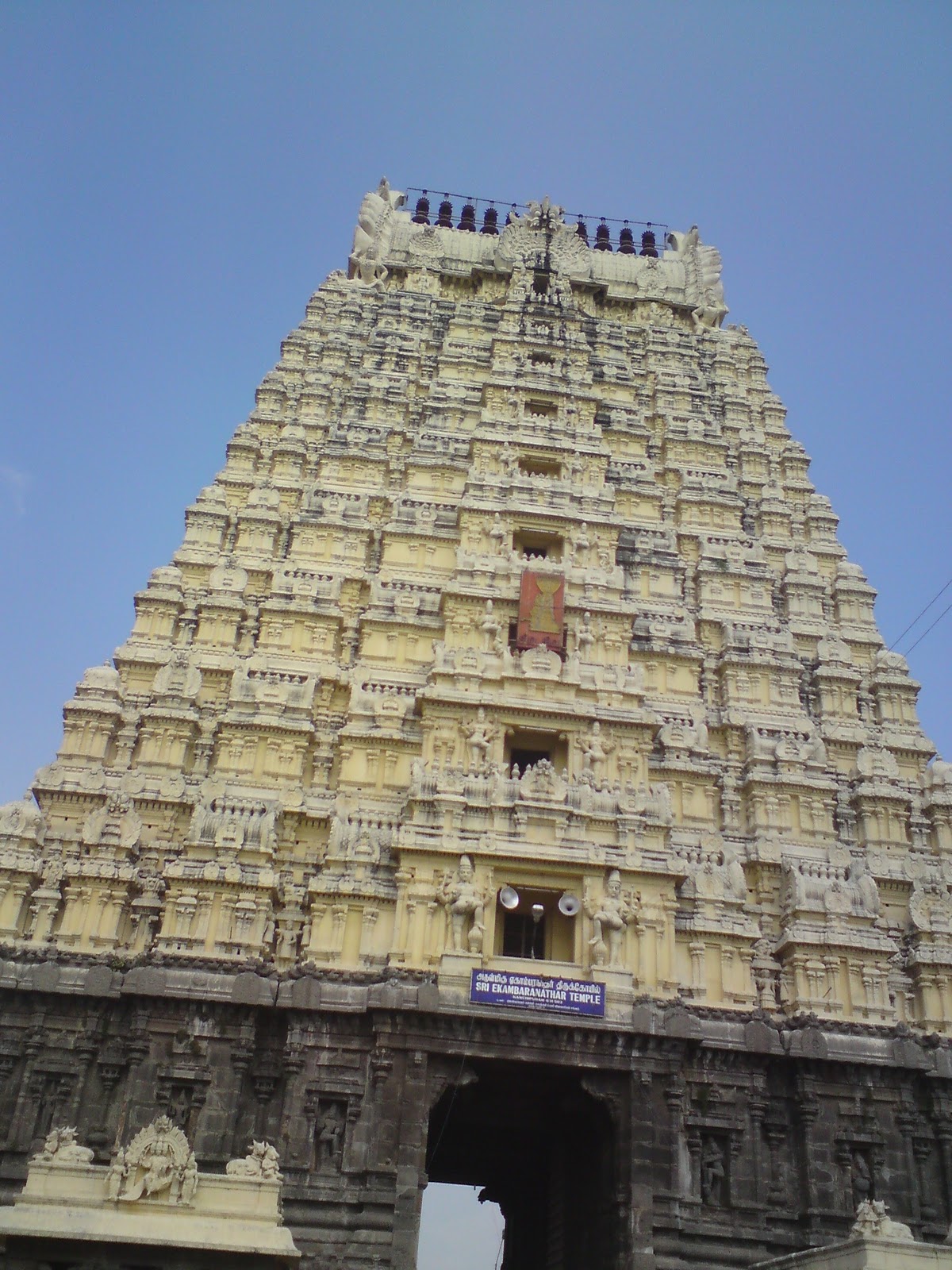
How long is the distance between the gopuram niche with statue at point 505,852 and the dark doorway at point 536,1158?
0.18m

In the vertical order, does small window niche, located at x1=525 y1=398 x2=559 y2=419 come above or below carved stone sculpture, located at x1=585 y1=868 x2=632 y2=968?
above

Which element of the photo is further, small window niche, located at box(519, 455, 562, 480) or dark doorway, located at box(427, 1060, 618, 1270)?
small window niche, located at box(519, 455, 562, 480)

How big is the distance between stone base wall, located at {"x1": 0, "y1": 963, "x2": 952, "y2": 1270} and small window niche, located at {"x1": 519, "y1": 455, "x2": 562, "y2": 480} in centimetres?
1671

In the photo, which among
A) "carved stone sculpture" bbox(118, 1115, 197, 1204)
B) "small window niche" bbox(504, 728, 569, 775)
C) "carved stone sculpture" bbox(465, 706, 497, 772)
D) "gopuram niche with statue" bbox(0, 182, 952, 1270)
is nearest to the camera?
"carved stone sculpture" bbox(118, 1115, 197, 1204)

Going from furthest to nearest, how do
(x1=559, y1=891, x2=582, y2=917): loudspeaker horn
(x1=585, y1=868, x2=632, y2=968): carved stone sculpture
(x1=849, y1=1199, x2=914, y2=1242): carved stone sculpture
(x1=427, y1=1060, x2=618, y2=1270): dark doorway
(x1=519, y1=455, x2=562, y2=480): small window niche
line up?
(x1=519, y1=455, x2=562, y2=480): small window niche < (x1=559, y1=891, x2=582, y2=917): loudspeaker horn < (x1=585, y1=868, x2=632, y2=968): carved stone sculpture < (x1=427, y1=1060, x2=618, y2=1270): dark doorway < (x1=849, y1=1199, x2=914, y2=1242): carved stone sculpture

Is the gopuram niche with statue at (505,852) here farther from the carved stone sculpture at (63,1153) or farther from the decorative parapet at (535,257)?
the decorative parapet at (535,257)

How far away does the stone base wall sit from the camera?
827 inches

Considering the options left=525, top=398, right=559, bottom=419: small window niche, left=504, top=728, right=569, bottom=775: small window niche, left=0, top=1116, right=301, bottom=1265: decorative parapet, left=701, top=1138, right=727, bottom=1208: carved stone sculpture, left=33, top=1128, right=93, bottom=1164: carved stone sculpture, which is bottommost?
left=0, top=1116, right=301, bottom=1265: decorative parapet

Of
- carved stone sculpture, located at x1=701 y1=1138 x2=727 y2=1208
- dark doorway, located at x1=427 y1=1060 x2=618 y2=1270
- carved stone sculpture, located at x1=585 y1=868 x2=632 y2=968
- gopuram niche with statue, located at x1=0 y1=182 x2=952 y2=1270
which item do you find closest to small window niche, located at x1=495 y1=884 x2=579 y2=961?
gopuram niche with statue, located at x1=0 y1=182 x2=952 y2=1270

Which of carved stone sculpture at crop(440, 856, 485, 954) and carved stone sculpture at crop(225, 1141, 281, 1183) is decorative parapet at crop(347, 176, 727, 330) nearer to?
carved stone sculpture at crop(440, 856, 485, 954)

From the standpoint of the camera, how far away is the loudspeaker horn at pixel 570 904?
23891 millimetres

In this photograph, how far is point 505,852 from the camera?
78.8ft

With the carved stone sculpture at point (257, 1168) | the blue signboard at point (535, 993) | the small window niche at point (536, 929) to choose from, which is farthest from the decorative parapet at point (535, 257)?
the carved stone sculpture at point (257, 1168)

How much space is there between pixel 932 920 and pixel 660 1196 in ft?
32.3
